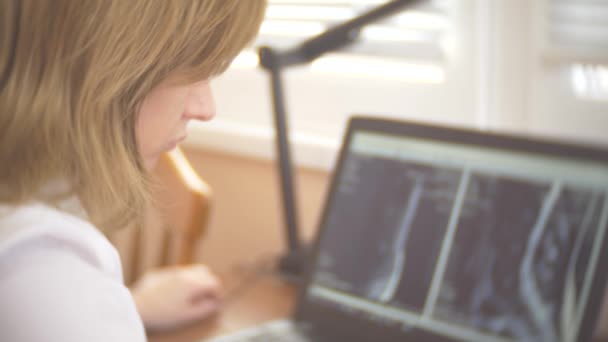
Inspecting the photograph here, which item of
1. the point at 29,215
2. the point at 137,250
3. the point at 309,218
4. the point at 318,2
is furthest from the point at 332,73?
the point at 29,215

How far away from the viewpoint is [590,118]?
108cm

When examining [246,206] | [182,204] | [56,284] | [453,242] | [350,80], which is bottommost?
[246,206]

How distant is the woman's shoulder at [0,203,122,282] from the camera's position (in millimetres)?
428

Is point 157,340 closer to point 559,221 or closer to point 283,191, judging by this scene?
point 283,191

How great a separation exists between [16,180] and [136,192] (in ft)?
0.32

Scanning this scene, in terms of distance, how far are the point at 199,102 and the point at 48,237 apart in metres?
0.20

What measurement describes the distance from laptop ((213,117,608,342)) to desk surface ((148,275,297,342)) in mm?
58

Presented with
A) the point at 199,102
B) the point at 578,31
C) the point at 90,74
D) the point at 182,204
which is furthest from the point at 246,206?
the point at 90,74

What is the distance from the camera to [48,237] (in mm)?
439

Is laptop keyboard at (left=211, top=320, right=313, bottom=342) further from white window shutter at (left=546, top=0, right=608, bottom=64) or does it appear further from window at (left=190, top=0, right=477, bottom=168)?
white window shutter at (left=546, top=0, right=608, bottom=64)

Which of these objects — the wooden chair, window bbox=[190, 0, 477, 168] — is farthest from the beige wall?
the wooden chair

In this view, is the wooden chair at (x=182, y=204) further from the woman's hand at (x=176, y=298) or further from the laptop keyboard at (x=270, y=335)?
the laptop keyboard at (x=270, y=335)

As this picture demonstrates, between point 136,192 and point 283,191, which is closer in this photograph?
point 136,192

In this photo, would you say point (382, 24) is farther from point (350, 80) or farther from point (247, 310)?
point (247, 310)
